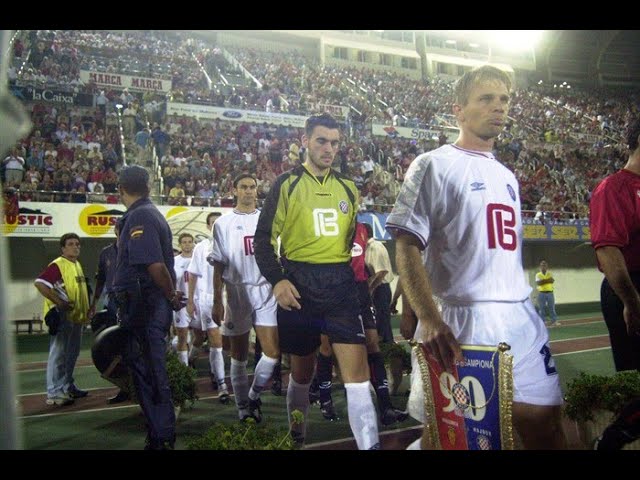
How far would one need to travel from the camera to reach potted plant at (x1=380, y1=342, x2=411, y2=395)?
409cm

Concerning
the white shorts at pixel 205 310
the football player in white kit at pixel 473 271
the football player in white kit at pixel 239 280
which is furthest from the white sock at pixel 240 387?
the football player in white kit at pixel 473 271

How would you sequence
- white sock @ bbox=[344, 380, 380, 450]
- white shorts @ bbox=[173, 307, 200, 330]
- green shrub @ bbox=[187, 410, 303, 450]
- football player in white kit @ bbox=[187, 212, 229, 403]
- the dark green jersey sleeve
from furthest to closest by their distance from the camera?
white shorts @ bbox=[173, 307, 200, 330] < football player in white kit @ bbox=[187, 212, 229, 403] < the dark green jersey sleeve < white sock @ bbox=[344, 380, 380, 450] < green shrub @ bbox=[187, 410, 303, 450]

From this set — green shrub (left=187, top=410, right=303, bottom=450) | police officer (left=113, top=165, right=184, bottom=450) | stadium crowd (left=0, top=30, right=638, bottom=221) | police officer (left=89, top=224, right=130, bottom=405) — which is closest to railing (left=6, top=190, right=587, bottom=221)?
stadium crowd (left=0, top=30, right=638, bottom=221)

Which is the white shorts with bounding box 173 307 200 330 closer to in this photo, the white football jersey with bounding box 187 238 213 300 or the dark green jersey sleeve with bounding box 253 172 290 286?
the white football jersey with bounding box 187 238 213 300

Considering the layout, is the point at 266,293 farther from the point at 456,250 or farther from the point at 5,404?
the point at 5,404

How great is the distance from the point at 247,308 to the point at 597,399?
81.4 inches

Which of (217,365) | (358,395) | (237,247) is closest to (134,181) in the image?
(237,247)

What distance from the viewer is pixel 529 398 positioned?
215 cm

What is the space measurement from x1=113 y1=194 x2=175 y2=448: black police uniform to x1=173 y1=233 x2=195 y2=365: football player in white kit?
8.25ft

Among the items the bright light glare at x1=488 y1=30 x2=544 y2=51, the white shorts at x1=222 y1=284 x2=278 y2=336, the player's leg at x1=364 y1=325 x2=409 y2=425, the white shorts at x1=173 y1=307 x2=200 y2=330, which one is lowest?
the player's leg at x1=364 y1=325 x2=409 y2=425

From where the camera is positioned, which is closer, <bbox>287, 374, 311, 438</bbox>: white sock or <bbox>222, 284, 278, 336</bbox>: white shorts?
<bbox>287, 374, 311, 438</bbox>: white sock

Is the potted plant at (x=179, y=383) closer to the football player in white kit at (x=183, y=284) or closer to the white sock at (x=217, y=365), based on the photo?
the white sock at (x=217, y=365)
